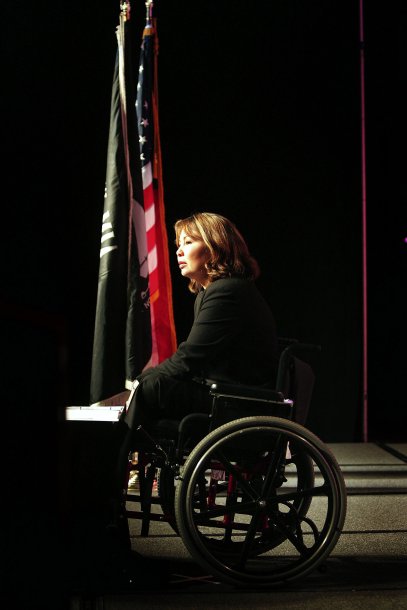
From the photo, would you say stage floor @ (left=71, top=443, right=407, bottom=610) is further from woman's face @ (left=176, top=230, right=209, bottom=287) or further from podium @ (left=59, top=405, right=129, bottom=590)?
woman's face @ (left=176, top=230, right=209, bottom=287)

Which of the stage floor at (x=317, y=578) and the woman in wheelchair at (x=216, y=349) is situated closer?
→ the stage floor at (x=317, y=578)

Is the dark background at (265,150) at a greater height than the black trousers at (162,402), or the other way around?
the dark background at (265,150)

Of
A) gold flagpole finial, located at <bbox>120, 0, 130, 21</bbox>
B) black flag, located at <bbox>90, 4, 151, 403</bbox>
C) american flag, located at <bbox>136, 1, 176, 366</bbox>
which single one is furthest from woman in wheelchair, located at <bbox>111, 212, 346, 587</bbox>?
gold flagpole finial, located at <bbox>120, 0, 130, 21</bbox>

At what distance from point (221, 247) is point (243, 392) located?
1.58 ft

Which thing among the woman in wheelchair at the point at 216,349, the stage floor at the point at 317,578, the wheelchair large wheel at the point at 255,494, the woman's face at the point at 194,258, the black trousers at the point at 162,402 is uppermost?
the woman's face at the point at 194,258

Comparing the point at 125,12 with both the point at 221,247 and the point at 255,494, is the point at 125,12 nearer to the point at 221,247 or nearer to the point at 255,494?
the point at 221,247

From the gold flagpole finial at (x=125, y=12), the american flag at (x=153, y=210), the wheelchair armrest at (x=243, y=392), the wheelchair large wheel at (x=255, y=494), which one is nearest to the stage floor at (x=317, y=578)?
the wheelchair large wheel at (x=255, y=494)

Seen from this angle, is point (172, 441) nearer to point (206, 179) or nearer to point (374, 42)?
point (206, 179)

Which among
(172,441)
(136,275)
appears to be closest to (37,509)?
(172,441)

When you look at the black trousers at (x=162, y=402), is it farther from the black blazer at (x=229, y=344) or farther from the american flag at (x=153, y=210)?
the american flag at (x=153, y=210)

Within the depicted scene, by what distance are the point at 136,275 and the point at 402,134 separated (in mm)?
1824

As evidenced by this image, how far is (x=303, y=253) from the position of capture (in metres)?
4.25

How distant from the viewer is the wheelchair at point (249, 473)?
1904 mm

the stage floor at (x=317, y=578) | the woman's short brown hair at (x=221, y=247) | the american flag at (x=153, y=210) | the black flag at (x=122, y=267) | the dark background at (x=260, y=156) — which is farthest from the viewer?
the dark background at (x=260, y=156)
